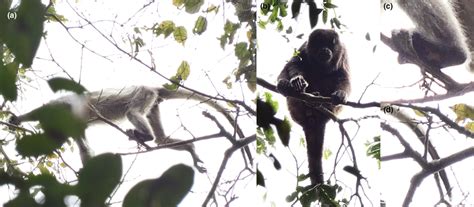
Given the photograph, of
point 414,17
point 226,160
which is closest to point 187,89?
point 226,160

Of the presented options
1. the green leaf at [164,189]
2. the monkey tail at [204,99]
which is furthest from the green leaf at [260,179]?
the green leaf at [164,189]

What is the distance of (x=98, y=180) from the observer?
0.23 meters

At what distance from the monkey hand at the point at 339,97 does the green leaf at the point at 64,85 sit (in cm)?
140

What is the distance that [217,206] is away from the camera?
1.71 meters

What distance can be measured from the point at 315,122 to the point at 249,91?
0.83ft

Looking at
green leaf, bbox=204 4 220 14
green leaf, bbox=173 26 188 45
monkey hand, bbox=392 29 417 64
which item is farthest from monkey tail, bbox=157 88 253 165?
monkey hand, bbox=392 29 417 64

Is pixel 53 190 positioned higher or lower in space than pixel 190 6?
lower

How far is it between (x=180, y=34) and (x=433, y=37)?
0.79 m

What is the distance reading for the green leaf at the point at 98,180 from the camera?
9.1 inches

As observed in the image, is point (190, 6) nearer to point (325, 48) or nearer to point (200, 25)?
point (200, 25)

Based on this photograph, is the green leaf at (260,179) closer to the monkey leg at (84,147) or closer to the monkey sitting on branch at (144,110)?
the monkey sitting on branch at (144,110)

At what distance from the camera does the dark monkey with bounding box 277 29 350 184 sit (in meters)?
1.59

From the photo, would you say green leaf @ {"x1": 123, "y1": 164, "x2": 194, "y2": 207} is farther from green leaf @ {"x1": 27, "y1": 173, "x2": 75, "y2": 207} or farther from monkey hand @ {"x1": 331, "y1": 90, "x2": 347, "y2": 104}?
monkey hand @ {"x1": 331, "y1": 90, "x2": 347, "y2": 104}

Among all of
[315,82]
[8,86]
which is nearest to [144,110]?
[315,82]
